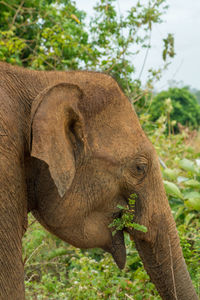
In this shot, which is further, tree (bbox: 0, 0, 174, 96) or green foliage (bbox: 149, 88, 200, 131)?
green foliage (bbox: 149, 88, 200, 131)

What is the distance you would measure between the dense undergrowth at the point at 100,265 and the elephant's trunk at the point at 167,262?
0.14m

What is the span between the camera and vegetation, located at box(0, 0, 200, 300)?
11.2 feet

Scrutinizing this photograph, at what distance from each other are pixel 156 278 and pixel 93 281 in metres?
0.65

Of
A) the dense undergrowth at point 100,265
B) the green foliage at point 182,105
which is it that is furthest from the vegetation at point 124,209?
the green foliage at point 182,105

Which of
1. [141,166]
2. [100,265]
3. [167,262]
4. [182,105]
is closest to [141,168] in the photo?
[141,166]

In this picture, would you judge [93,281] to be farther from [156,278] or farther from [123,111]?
[123,111]

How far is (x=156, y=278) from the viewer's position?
269 centimetres

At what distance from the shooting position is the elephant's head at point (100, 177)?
2.20 m

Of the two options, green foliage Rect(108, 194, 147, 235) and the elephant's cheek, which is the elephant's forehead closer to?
green foliage Rect(108, 194, 147, 235)

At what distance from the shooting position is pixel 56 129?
215 cm

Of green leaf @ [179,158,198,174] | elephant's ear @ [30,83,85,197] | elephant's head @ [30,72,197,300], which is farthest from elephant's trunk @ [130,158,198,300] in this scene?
green leaf @ [179,158,198,174]

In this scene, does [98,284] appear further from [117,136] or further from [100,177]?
[117,136]

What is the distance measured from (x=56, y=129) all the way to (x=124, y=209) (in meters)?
0.65

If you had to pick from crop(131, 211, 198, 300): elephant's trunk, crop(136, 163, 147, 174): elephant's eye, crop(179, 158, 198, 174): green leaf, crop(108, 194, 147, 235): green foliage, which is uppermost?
crop(136, 163, 147, 174): elephant's eye
